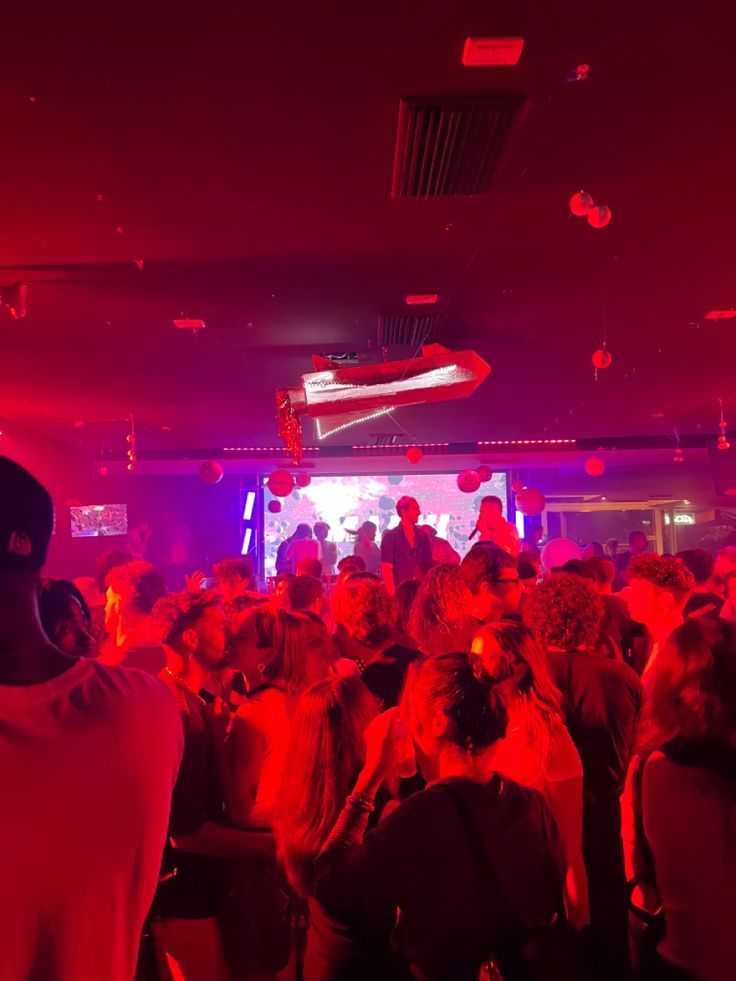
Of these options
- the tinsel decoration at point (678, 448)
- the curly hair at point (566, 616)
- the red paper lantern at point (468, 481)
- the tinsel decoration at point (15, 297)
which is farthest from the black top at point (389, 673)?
the tinsel decoration at point (678, 448)

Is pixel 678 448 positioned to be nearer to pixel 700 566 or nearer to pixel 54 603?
pixel 700 566

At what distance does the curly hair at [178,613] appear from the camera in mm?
2711

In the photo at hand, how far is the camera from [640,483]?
14.8 meters

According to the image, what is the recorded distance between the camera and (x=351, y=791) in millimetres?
1959

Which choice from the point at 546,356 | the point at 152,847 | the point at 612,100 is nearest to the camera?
the point at 152,847

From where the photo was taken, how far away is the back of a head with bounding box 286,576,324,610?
4145 millimetres

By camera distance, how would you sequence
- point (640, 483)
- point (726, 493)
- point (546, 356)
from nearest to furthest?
point (546, 356)
point (726, 493)
point (640, 483)

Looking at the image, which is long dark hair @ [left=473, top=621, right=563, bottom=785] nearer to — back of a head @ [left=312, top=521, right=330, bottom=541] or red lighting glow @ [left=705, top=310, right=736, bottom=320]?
red lighting glow @ [left=705, top=310, right=736, bottom=320]

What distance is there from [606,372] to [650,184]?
13.5ft

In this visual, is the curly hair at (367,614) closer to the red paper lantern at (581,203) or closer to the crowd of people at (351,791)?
the crowd of people at (351,791)

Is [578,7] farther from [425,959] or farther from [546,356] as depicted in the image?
[546,356]

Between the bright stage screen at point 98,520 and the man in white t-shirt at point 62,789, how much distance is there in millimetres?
11162

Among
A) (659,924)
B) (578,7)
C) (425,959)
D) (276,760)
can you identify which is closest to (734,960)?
(659,924)

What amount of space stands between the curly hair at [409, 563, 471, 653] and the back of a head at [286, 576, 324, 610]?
30.2 inches
